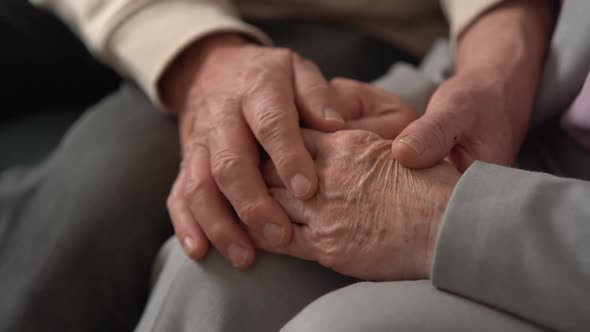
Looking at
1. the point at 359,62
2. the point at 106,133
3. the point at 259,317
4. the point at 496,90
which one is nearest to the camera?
the point at 259,317

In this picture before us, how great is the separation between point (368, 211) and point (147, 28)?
496 mm

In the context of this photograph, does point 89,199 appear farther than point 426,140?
Yes

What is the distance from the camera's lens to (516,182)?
1.56 ft

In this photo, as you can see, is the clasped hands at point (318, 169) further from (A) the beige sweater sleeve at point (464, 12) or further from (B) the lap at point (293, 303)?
(A) the beige sweater sleeve at point (464, 12)

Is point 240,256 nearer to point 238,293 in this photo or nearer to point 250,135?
point 238,293

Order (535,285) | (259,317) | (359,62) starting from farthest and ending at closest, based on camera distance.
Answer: (359,62) → (259,317) → (535,285)

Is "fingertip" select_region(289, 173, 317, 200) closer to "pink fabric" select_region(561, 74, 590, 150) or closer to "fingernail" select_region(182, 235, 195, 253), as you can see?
"fingernail" select_region(182, 235, 195, 253)

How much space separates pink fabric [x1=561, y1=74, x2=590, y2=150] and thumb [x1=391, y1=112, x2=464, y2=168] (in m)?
0.14

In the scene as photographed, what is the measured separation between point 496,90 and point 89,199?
1.70ft

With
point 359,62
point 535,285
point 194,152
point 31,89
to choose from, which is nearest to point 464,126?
point 535,285

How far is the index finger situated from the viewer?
22.8 inches

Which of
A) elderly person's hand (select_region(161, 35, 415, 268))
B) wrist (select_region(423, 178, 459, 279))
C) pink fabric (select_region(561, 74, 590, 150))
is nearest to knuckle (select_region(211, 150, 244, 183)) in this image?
elderly person's hand (select_region(161, 35, 415, 268))

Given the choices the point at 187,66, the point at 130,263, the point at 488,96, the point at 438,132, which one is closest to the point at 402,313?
the point at 438,132

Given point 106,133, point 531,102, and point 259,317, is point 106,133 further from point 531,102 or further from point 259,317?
point 531,102
